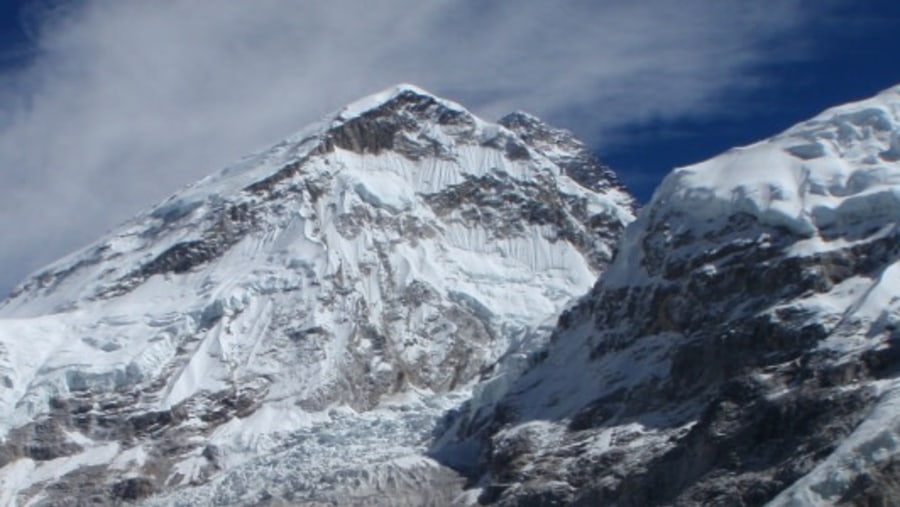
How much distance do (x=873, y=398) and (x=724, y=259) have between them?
28841mm

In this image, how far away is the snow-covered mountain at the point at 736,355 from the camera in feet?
433

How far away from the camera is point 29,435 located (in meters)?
192

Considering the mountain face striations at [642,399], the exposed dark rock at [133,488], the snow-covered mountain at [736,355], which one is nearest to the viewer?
the snow-covered mountain at [736,355]

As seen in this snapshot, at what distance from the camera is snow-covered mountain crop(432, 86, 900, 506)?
433 feet

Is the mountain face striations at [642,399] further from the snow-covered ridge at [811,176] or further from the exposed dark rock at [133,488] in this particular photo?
the exposed dark rock at [133,488]

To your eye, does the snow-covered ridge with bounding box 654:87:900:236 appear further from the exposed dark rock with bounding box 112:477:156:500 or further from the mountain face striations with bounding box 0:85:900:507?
the exposed dark rock with bounding box 112:477:156:500

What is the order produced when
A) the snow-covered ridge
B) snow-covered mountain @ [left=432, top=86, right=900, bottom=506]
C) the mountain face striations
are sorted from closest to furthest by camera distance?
snow-covered mountain @ [left=432, top=86, right=900, bottom=506]
the mountain face striations
the snow-covered ridge

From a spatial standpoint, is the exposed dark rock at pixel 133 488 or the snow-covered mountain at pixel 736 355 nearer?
the snow-covered mountain at pixel 736 355

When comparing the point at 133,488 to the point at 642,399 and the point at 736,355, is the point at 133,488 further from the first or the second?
the point at 736,355

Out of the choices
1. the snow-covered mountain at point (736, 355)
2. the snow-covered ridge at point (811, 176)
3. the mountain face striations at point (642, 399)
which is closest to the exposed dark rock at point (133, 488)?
the mountain face striations at point (642, 399)

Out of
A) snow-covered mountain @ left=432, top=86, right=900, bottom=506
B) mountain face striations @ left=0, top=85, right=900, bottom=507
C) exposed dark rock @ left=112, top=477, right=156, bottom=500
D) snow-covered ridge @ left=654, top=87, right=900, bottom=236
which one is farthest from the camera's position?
exposed dark rock @ left=112, top=477, right=156, bottom=500

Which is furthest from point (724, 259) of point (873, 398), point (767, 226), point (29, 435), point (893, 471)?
point (29, 435)

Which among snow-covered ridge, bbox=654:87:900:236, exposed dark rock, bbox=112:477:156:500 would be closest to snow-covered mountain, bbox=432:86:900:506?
snow-covered ridge, bbox=654:87:900:236

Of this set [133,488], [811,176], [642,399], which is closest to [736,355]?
[642,399]
